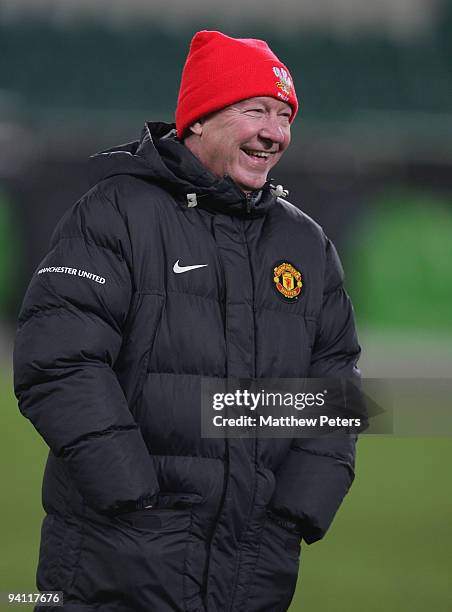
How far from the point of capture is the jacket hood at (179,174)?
186 cm

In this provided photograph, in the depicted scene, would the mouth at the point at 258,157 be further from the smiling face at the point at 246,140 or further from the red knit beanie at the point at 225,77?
the red knit beanie at the point at 225,77

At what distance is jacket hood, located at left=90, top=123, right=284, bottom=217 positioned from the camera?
1.86 m

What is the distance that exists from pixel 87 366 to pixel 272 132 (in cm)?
55

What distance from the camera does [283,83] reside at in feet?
6.44

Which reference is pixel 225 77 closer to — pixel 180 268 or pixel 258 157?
pixel 258 157

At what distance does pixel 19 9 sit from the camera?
12656 millimetres

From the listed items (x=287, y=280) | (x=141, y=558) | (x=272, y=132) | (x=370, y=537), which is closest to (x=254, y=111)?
(x=272, y=132)

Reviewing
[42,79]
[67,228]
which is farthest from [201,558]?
[42,79]

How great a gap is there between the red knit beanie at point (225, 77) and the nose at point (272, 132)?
6 centimetres

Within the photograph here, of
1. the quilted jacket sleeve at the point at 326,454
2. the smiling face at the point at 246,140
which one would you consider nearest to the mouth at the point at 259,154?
the smiling face at the point at 246,140

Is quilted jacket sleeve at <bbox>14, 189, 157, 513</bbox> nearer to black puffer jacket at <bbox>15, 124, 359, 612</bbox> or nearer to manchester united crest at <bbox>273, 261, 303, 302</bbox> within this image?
black puffer jacket at <bbox>15, 124, 359, 612</bbox>

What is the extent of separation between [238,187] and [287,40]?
→ 1140 cm

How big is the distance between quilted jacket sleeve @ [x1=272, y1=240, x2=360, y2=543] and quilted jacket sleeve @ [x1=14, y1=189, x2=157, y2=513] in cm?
29

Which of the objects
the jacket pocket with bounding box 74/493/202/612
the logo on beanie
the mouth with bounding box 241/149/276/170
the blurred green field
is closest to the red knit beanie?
the logo on beanie
